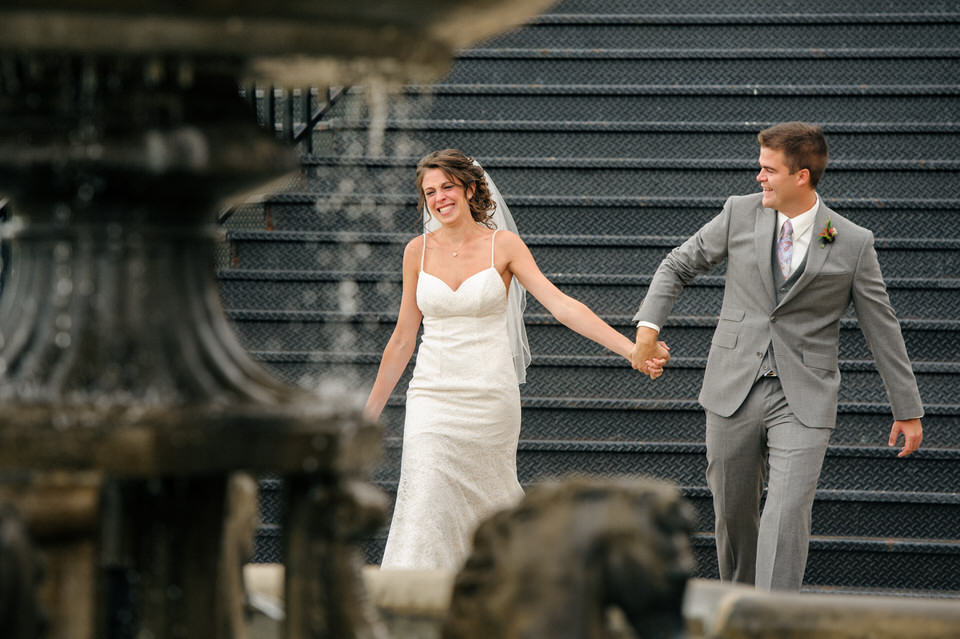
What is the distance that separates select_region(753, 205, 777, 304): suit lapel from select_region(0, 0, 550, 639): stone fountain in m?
3.27

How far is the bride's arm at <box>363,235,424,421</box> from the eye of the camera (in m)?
5.98

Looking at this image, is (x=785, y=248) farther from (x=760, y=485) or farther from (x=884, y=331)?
(x=760, y=485)

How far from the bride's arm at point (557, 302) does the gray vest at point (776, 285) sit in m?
0.64

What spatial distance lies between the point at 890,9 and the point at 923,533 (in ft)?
11.6

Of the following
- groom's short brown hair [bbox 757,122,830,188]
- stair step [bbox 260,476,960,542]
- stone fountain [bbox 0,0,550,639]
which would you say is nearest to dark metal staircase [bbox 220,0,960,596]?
stair step [bbox 260,476,960,542]

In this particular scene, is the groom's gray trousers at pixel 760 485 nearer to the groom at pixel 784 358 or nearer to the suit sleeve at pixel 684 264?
the groom at pixel 784 358

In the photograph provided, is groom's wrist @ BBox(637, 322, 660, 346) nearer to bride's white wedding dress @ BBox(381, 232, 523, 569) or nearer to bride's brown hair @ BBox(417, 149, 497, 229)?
bride's white wedding dress @ BBox(381, 232, 523, 569)

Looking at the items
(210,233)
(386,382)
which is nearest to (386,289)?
(386,382)

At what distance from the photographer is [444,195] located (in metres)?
6.14

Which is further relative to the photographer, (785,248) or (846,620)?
(785,248)

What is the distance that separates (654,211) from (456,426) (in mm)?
2099

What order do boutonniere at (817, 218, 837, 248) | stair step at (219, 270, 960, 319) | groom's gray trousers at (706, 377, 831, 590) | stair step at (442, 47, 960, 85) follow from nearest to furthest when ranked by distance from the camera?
1. groom's gray trousers at (706, 377, 831, 590)
2. boutonniere at (817, 218, 837, 248)
3. stair step at (219, 270, 960, 319)
4. stair step at (442, 47, 960, 85)

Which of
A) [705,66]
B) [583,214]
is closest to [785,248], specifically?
[583,214]

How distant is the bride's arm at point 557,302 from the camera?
595 cm
